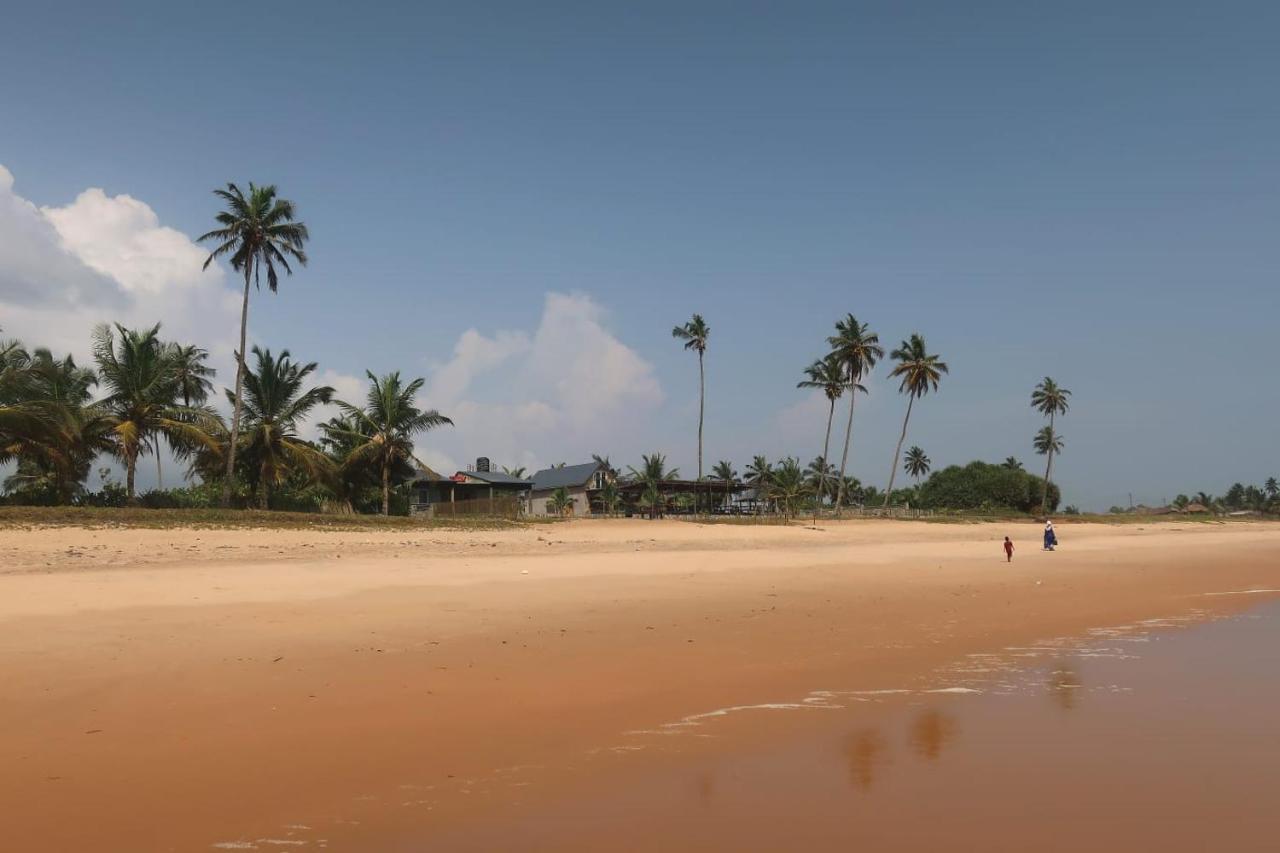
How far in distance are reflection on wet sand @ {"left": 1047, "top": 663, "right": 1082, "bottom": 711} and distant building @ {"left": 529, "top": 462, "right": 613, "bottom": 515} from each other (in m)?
61.9

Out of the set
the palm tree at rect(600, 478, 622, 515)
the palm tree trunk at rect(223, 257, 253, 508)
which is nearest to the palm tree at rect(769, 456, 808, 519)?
the palm tree at rect(600, 478, 622, 515)

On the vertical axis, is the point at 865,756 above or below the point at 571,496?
below

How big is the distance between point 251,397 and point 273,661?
36722mm

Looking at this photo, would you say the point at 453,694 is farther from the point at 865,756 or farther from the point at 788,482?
the point at 788,482

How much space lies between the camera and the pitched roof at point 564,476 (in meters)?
76.2

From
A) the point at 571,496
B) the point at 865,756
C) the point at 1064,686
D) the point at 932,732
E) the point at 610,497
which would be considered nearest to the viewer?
the point at 865,756

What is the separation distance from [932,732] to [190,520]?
29601mm

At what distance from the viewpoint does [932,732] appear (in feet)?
24.7

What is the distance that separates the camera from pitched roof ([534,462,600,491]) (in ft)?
250

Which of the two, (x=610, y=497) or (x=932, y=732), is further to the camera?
(x=610, y=497)

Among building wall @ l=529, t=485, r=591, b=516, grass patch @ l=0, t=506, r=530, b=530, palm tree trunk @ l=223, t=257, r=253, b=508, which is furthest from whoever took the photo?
building wall @ l=529, t=485, r=591, b=516

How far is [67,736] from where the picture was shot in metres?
6.88

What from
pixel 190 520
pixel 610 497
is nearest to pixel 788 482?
pixel 610 497

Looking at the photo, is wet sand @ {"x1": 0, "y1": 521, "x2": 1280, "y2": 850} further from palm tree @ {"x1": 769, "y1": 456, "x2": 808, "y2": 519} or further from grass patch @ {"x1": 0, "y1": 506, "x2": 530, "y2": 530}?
palm tree @ {"x1": 769, "y1": 456, "x2": 808, "y2": 519}
